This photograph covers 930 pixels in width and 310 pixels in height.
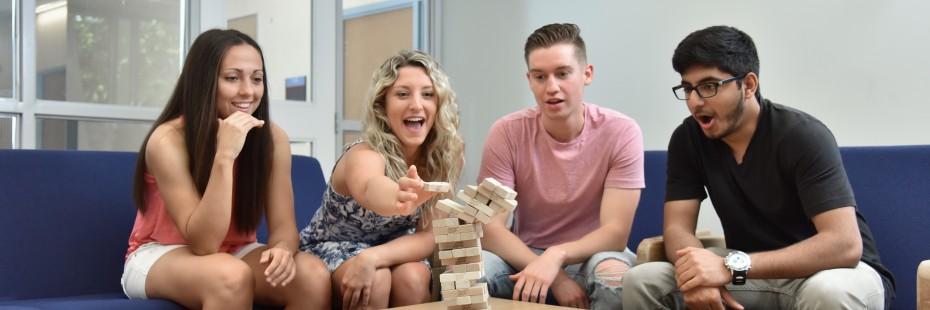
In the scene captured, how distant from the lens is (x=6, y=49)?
3027 mm

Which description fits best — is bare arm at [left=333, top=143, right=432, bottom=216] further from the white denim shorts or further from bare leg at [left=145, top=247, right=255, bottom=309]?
the white denim shorts

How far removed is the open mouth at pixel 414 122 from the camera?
2.50 metres

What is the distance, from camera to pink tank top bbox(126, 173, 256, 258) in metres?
2.40

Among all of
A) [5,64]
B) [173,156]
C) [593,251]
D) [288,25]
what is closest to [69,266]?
[173,156]

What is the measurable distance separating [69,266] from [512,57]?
2.66 metres

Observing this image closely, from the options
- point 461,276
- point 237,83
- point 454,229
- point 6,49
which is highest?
point 6,49

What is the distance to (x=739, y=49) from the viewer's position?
2.29m

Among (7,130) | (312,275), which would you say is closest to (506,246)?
(312,275)

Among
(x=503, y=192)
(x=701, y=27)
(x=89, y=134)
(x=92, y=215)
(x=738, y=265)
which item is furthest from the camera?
(x=701, y=27)

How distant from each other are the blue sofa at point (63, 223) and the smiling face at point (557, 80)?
1.33 metres

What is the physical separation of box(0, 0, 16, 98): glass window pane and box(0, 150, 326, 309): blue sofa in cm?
62

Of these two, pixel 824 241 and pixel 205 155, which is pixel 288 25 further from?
pixel 824 241

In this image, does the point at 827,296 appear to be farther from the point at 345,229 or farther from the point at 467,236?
the point at 345,229

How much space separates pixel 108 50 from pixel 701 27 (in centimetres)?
250
